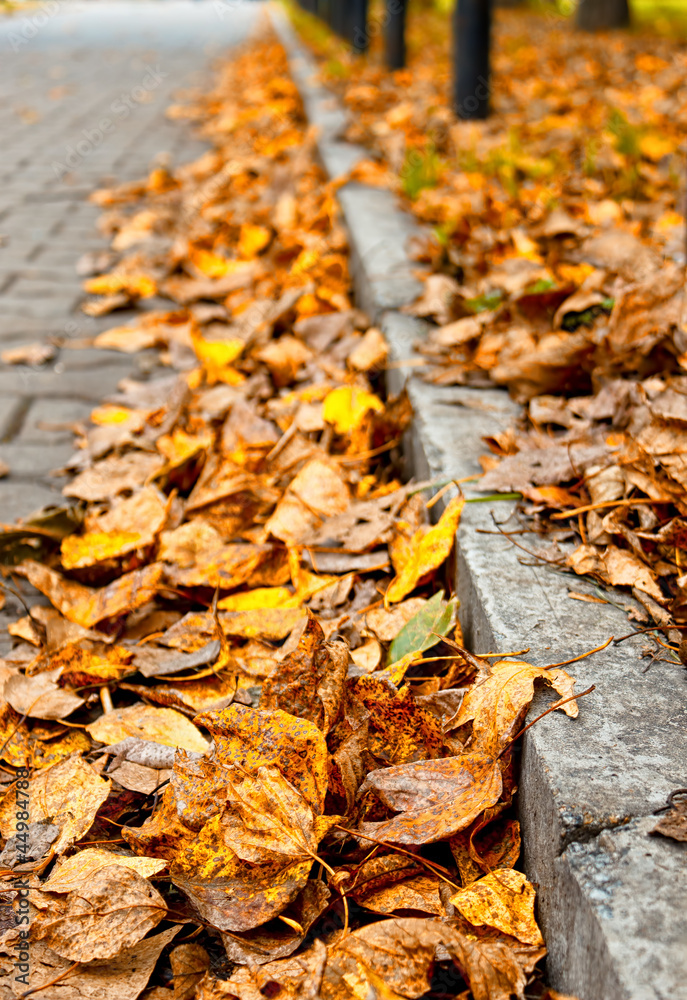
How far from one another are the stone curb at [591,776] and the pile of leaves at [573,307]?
96mm

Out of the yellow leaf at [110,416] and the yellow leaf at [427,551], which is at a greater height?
the yellow leaf at [427,551]

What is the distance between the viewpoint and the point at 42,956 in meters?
1.02

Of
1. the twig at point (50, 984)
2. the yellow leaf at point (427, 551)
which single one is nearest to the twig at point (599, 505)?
the yellow leaf at point (427, 551)

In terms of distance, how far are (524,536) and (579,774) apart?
0.52 meters

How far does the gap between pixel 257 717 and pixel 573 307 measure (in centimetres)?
131

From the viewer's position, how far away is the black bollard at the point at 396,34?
6645mm

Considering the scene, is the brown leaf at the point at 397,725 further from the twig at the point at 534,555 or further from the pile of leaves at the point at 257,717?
the twig at the point at 534,555

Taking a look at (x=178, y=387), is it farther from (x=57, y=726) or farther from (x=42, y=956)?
(x=42, y=956)

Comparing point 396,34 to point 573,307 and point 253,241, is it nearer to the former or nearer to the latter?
point 253,241

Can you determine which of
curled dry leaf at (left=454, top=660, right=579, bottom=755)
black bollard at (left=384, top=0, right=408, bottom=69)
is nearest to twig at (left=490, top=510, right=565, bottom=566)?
curled dry leaf at (left=454, top=660, right=579, bottom=755)

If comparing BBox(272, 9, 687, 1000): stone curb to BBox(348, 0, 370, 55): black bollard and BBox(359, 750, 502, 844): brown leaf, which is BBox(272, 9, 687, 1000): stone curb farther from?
BBox(348, 0, 370, 55): black bollard

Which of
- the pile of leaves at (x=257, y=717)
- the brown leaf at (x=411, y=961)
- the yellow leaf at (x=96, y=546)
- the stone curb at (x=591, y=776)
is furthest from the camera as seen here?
the yellow leaf at (x=96, y=546)

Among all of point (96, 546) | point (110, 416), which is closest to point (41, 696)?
point (96, 546)

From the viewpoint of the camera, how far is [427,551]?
1.50 metres
